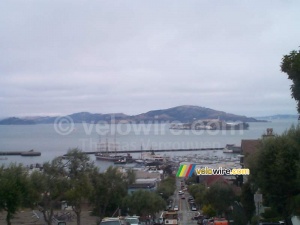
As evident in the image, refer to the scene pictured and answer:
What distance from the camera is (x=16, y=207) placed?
2566cm

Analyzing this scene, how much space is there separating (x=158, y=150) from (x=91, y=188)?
113 meters

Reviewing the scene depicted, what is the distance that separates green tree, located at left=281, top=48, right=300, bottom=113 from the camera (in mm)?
16797

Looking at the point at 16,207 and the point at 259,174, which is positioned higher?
the point at 259,174

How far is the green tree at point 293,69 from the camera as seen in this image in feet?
55.1

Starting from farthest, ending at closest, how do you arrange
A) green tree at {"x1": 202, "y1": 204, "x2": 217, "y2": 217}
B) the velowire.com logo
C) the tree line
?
the velowire.com logo < green tree at {"x1": 202, "y1": 204, "x2": 217, "y2": 217} < the tree line

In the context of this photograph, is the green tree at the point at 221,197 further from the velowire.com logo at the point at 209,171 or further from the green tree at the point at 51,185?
the green tree at the point at 51,185

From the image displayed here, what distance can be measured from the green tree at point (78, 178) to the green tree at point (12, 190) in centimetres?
414

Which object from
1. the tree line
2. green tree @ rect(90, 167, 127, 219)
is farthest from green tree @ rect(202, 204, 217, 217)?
green tree @ rect(90, 167, 127, 219)

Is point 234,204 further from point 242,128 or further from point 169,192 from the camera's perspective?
point 242,128

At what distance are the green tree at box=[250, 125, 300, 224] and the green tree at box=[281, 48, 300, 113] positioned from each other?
3.40 meters

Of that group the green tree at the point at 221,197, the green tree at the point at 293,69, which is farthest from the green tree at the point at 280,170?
the green tree at the point at 221,197

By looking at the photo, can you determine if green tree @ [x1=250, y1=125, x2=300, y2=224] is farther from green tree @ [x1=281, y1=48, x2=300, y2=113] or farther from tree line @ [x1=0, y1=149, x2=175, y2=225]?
tree line @ [x1=0, y1=149, x2=175, y2=225]

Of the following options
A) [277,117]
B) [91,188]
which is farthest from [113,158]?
[91,188]

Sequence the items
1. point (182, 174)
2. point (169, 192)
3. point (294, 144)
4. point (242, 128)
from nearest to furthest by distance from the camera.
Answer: point (294, 144), point (169, 192), point (182, 174), point (242, 128)
